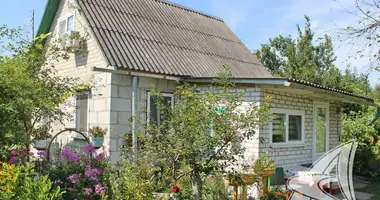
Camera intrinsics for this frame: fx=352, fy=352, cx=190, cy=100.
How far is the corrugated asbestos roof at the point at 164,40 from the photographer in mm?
9648

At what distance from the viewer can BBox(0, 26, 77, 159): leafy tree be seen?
6863 mm

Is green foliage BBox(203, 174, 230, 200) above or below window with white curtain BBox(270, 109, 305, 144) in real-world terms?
below

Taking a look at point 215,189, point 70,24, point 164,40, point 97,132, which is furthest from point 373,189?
point 70,24

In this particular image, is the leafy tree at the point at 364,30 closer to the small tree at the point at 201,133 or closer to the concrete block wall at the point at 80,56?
the small tree at the point at 201,133

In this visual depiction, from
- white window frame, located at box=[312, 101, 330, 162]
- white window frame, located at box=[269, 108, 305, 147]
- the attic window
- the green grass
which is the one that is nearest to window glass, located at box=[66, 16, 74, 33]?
the attic window

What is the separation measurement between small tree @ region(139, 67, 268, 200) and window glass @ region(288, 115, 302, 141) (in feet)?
15.5

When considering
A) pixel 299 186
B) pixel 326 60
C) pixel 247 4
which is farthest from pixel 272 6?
pixel 326 60

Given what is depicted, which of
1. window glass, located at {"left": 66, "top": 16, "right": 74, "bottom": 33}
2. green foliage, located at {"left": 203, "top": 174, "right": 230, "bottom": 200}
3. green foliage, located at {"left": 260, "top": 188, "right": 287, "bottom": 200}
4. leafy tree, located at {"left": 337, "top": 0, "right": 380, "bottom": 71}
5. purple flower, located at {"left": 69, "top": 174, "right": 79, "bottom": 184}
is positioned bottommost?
green foliage, located at {"left": 260, "top": 188, "right": 287, "bottom": 200}

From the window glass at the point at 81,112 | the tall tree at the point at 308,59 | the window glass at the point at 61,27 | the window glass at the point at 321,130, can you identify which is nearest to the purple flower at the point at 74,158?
the window glass at the point at 81,112

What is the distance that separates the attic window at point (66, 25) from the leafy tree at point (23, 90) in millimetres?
1412

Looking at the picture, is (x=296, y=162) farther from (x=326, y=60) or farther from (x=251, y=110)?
(x=326, y=60)

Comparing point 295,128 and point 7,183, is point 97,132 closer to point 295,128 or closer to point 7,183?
point 7,183

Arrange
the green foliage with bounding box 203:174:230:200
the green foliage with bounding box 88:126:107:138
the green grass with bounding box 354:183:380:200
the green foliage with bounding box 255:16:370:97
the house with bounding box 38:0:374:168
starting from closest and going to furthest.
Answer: the green foliage with bounding box 203:174:230:200
the green foliage with bounding box 88:126:107:138
the house with bounding box 38:0:374:168
the green grass with bounding box 354:183:380:200
the green foliage with bounding box 255:16:370:97

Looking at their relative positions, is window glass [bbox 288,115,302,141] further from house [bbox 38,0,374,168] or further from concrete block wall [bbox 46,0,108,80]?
concrete block wall [bbox 46,0,108,80]
